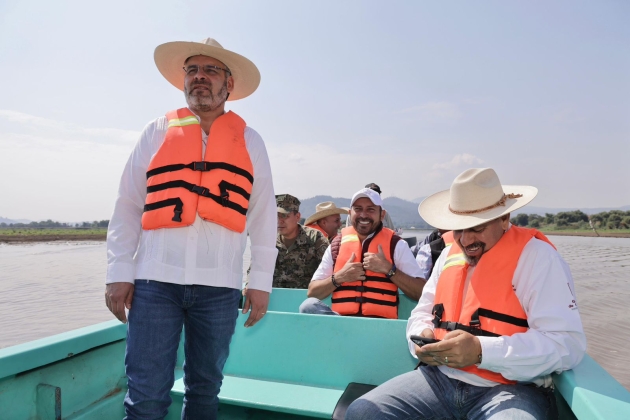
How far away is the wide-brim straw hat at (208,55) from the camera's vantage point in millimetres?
1887

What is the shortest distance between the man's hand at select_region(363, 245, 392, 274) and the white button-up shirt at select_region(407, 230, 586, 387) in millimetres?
1484

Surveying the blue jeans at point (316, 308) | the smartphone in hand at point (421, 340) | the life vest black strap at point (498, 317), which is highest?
the life vest black strap at point (498, 317)

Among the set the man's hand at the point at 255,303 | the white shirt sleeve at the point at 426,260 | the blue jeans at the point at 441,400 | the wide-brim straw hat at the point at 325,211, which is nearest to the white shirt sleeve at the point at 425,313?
the blue jeans at the point at 441,400

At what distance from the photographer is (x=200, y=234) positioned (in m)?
1.70

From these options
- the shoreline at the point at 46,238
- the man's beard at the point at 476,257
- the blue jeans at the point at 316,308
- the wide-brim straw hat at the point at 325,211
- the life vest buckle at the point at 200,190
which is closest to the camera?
the life vest buckle at the point at 200,190

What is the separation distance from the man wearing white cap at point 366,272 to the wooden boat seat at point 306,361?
0.53m

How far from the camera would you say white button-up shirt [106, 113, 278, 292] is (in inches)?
65.0

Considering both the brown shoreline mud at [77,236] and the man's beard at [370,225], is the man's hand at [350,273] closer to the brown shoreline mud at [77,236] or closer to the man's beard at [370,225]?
the man's beard at [370,225]

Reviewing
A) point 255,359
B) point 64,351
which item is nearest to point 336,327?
point 255,359

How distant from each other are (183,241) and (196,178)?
0.86 feet

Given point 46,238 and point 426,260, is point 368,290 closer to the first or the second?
point 426,260

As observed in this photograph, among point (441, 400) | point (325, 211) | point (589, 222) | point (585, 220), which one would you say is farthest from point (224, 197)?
point (585, 220)

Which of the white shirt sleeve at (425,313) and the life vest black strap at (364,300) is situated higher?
the white shirt sleeve at (425,313)

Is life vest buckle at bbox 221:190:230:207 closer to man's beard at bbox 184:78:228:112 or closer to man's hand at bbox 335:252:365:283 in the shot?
man's beard at bbox 184:78:228:112
